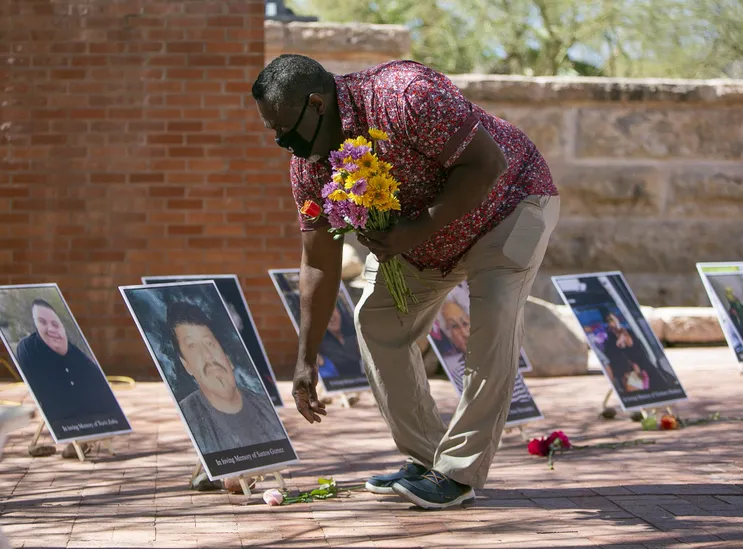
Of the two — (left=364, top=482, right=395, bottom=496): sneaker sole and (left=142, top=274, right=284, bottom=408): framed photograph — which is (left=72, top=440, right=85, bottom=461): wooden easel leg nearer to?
(left=142, top=274, right=284, bottom=408): framed photograph

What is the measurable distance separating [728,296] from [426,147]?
14.8 feet

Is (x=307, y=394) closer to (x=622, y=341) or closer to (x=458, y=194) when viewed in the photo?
(x=458, y=194)

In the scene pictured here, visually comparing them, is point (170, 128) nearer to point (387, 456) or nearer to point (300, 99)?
point (387, 456)

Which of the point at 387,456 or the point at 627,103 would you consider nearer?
the point at 387,456

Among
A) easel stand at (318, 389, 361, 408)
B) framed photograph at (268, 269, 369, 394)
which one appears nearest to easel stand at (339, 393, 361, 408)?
easel stand at (318, 389, 361, 408)

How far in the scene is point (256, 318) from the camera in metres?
8.93

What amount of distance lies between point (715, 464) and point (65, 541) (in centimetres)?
291

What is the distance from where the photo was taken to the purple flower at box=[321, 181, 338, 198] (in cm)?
422

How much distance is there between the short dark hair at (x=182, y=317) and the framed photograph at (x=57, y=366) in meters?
0.92

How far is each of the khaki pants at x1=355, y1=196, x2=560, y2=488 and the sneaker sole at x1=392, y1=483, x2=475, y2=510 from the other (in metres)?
0.07

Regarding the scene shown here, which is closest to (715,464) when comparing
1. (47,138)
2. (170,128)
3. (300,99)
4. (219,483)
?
(219,483)

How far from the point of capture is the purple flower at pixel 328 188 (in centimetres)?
422

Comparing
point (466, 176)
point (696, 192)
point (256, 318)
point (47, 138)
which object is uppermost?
point (466, 176)


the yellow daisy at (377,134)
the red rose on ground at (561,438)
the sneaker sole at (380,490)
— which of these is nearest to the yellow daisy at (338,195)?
the yellow daisy at (377,134)
